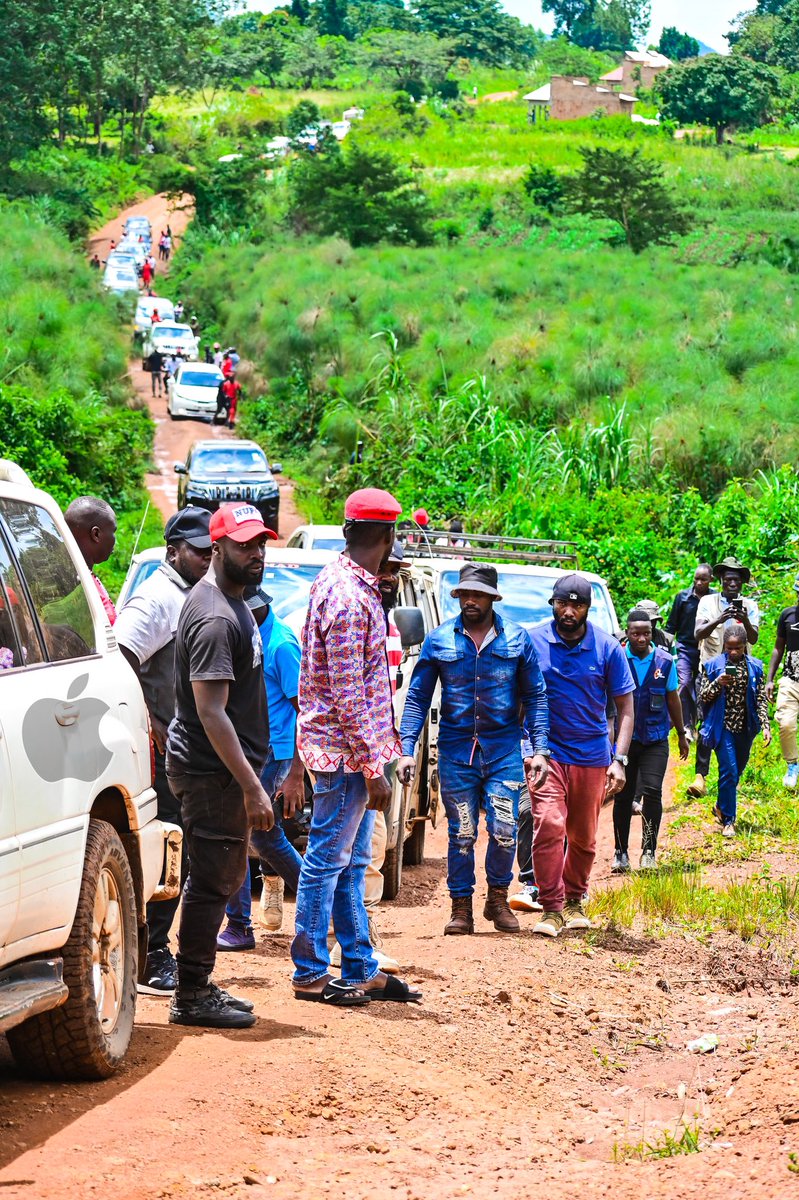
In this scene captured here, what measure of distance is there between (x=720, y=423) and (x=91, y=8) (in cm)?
5754

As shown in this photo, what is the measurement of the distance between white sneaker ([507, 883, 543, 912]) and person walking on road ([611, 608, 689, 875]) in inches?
70.0

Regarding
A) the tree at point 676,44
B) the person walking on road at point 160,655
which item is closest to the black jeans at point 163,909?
the person walking on road at point 160,655

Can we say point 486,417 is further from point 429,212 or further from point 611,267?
point 429,212

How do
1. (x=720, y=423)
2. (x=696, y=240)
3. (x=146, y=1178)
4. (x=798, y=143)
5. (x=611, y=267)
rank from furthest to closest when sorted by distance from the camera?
(x=798, y=143) → (x=696, y=240) → (x=611, y=267) → (x=720, y=423) → (x=146, y=1178)

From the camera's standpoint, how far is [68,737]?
183 inches

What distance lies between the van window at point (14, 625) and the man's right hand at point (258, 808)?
3.59 feet

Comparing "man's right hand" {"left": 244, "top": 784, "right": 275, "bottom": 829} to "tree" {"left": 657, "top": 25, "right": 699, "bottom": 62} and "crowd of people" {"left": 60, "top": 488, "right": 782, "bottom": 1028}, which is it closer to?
"crowd of people" {"left": 60, "top": 488, "right": 782, "bottom": 1028}

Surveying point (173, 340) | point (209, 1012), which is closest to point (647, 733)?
point (209, 1012)

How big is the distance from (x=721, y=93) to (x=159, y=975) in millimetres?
101252

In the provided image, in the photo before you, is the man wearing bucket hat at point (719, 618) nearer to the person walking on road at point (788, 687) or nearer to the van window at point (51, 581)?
the person walking on road at point (788, 687)

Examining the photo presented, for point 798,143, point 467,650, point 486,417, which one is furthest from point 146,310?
Answer: point 798,143

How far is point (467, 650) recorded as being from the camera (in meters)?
7.86

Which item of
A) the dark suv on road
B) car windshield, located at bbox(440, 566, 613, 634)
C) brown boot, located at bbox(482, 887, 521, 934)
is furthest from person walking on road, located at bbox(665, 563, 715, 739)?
the dark suv on road

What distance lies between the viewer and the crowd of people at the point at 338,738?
561cm
